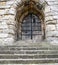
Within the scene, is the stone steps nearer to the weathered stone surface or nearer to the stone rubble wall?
the stone rubble wall

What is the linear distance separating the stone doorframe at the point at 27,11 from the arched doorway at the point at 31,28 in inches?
3.7

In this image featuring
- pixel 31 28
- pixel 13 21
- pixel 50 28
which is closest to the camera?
pixel 50 28

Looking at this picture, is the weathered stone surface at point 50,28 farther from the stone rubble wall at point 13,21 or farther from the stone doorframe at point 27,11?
the stone doorframe at point 27,11

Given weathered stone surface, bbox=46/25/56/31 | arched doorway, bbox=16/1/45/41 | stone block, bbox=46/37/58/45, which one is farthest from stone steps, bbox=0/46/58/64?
arched doorway, bbox=16/1/45/41

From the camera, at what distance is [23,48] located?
17.0ft

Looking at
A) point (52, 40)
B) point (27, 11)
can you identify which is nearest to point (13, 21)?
point (27, 11)

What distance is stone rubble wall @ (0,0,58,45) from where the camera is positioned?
595 centimetres

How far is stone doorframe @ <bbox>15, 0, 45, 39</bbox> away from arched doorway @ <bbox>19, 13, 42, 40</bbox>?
0.31ft

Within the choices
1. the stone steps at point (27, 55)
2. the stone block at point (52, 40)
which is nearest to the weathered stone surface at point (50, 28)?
the stone block at point (52, 40)

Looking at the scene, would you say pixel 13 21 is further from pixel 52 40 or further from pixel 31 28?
pixel 52 40

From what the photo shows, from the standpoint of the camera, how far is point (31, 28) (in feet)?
22.2

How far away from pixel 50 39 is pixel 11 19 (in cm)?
118

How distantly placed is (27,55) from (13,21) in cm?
173

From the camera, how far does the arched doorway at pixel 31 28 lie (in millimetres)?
6675
